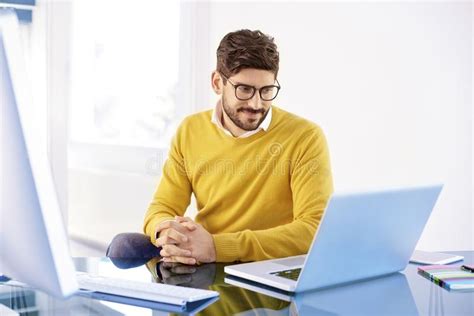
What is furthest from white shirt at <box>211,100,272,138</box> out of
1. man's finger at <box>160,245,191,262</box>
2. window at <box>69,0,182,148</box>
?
window at <box>69,0,182,148</box>

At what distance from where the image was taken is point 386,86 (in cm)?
336

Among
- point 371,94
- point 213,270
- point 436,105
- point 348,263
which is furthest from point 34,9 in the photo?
point 348,263

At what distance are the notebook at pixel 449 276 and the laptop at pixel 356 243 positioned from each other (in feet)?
0.19

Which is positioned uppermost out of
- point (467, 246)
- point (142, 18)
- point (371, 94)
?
point (142, 18)

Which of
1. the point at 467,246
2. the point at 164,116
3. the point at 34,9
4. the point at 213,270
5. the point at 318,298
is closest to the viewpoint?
the point at 318,298

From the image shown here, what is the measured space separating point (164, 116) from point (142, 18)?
599 mm

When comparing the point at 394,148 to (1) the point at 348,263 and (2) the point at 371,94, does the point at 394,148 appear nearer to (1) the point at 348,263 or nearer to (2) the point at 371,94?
(2) the point at 371,94

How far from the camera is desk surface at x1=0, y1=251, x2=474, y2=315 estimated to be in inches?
49.7

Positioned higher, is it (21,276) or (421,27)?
(421,27)

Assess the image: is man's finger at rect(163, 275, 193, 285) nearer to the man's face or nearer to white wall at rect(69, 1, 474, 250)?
the man's face

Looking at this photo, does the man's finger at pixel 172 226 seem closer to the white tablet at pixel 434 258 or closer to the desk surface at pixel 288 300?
the desk surface at pixel 288 300

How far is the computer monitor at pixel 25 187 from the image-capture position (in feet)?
2.94

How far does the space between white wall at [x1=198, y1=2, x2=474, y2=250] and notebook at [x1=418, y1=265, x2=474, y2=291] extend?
1.69 meters

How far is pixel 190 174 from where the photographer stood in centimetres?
237
